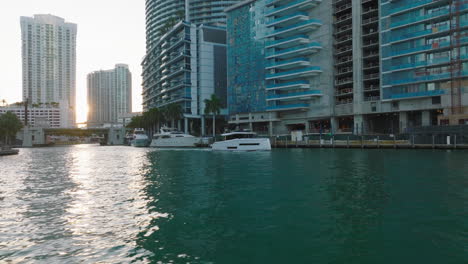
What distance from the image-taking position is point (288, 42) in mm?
101250

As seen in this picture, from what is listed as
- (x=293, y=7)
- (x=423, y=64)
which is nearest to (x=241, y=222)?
(x=423, y=64)

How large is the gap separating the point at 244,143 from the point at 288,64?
141 feet

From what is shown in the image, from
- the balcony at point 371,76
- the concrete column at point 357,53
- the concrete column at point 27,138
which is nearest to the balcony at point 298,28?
the concrete column at point 357,53

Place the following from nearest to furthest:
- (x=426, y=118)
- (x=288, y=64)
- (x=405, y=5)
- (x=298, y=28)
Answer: (x=426, y=118)
(x=405, y=5)
(x=298, y=28)
(x=288, y=64)

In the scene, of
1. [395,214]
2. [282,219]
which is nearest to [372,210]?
[395,214]

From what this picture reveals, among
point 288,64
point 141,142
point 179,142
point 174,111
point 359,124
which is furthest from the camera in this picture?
point 174,111

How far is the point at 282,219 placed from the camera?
14.4 meters

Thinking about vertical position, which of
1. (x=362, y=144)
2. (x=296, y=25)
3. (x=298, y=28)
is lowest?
(x=362, y=144)

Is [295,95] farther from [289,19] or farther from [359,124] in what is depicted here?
A: [289,19]

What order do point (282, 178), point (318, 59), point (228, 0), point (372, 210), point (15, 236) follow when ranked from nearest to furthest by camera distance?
1. point (15, 236)
2. point (372, 210)
3. point (282, 178)
4. point (318, 59)
5. point (228, 0)

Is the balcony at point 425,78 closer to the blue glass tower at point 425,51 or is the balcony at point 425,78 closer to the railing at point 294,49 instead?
the blue glass tower at point 425,51

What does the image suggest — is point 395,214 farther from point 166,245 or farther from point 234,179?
point 234,179

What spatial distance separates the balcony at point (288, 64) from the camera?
9938 centimetres

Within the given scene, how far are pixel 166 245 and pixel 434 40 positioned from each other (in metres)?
82.5
